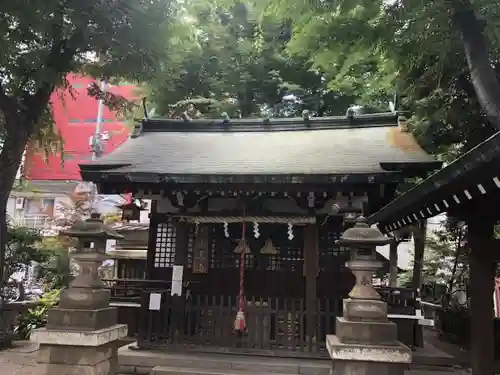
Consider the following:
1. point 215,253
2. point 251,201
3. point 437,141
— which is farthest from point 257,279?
point 437,141

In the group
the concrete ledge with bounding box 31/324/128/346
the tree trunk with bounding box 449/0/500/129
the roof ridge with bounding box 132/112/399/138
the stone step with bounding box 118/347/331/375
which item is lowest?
the stone step with bounding box 118/347/331/375

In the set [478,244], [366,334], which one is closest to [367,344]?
[366,334]

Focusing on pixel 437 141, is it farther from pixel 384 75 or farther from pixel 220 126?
pixel 220 126

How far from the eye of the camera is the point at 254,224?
29.4 feet

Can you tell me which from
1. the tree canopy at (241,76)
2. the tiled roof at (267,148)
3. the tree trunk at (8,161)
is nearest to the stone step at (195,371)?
the tiled roof at (267,148)

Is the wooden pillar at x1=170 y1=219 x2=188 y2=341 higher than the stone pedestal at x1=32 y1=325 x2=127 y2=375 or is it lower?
higher

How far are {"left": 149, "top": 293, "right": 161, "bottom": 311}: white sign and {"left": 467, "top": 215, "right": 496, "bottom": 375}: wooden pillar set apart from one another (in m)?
5.45

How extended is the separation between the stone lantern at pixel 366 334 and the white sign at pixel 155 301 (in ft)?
13.0

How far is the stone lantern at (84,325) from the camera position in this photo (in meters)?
5.97

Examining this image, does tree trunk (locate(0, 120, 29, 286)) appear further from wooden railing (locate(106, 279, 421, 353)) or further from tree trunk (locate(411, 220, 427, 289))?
tree trunk (locate(411, 220, 427, 289))

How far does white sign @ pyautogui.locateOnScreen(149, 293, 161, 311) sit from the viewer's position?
27.6ft

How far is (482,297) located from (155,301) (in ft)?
18.6

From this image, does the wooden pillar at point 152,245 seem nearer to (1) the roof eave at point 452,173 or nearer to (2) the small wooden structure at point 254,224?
(2) the small wooden structure at point 254,224

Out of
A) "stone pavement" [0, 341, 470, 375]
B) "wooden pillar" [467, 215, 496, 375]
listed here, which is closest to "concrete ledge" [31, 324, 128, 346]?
"stone pavement" [0, 341, 470, 375]
